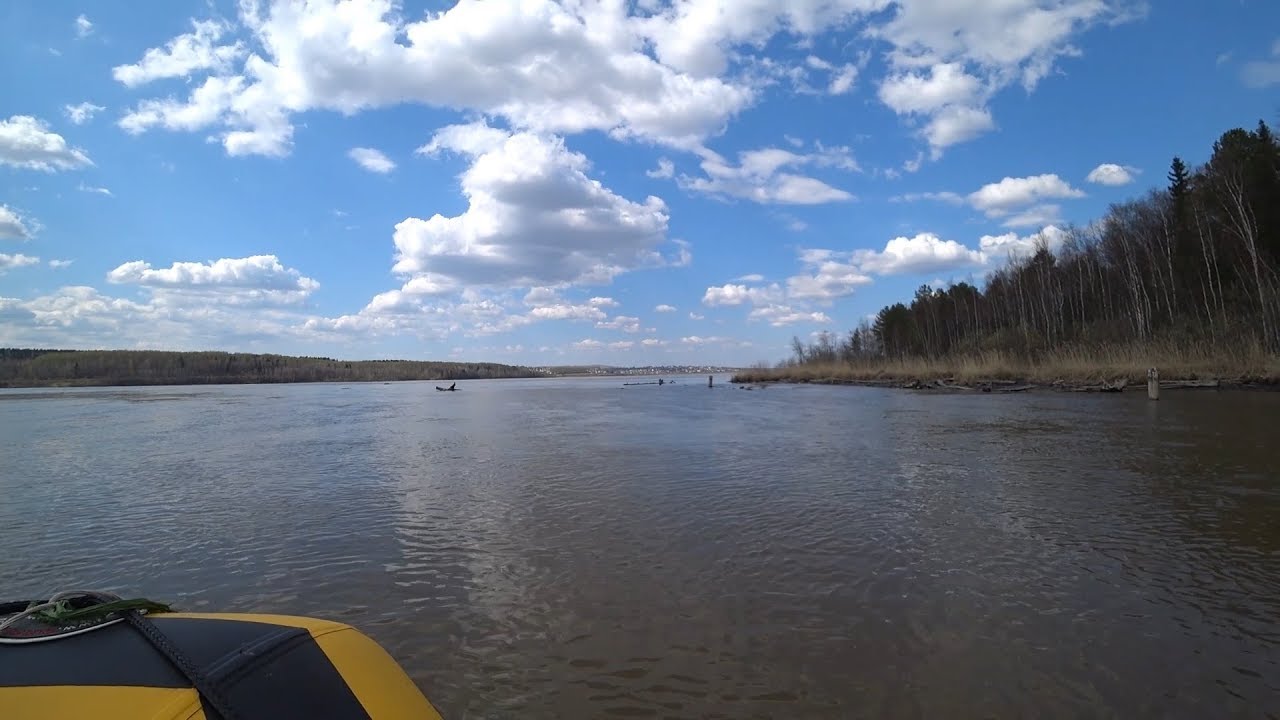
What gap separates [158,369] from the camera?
102188mm

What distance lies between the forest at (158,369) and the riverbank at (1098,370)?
375 ft

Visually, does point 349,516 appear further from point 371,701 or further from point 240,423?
point 240,423

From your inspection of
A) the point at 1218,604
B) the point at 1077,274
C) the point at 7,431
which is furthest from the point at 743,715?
the point at 1077,274

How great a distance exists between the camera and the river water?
121 inches

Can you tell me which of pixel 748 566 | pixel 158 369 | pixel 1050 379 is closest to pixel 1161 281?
pixel 1050 379

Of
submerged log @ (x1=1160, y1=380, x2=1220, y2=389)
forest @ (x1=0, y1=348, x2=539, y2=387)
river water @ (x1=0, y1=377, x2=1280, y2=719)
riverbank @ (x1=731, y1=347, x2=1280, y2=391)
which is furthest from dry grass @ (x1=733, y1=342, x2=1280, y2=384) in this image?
forest @ (x1=0, y1=348, x2=539, y2=387)

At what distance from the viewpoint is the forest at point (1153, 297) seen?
82.2ft

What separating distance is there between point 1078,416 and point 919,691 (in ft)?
54.0

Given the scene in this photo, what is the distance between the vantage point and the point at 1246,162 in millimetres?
32062

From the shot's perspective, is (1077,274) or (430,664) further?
(1077,274)

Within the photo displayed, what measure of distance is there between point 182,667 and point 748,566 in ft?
13.2

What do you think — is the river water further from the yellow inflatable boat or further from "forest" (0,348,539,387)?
"forest" (0,348,539,387)

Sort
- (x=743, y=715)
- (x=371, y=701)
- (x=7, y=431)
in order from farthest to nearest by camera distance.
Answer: (x=7, y=431) < (x=743, y=715) < (x=371, y=701)

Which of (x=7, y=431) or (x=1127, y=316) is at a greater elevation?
(x=1127, y=316)
